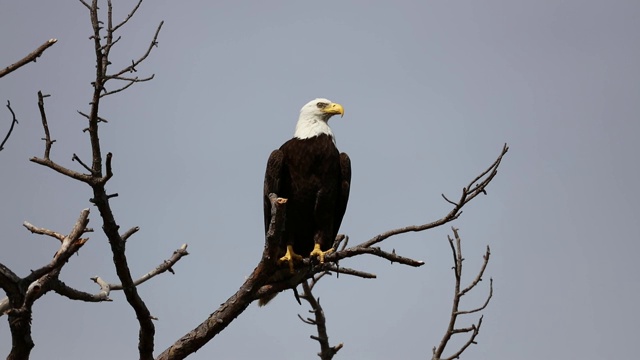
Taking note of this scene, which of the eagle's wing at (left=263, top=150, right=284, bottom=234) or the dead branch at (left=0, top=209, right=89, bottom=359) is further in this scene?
the eagle's wing at (left=263, top=150, right=284, bottom=234)

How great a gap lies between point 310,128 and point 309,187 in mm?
861

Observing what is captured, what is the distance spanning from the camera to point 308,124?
850 cm

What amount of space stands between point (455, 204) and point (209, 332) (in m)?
1.83

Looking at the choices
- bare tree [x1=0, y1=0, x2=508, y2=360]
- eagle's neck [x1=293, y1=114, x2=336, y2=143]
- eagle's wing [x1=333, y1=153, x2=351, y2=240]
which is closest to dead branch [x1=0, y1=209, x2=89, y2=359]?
bare tree [x1=0, y1=0, x2=508, y2=360]

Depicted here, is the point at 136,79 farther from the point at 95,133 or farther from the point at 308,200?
the point at 308,200

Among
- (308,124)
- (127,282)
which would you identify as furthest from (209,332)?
(308,124)

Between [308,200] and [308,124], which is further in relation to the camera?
[308,124]

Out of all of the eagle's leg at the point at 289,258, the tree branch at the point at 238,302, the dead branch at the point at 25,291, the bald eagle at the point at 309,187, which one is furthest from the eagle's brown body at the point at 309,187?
the dead branch at the point at 25,291

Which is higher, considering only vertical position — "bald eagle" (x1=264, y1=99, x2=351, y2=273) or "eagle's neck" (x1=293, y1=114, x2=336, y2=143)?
"eagle's neck" (x1=293, y1=114, x2=336, y2=143)

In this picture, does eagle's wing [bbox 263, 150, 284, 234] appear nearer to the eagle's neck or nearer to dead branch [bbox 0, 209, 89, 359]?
the eagle's neck

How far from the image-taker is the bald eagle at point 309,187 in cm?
777

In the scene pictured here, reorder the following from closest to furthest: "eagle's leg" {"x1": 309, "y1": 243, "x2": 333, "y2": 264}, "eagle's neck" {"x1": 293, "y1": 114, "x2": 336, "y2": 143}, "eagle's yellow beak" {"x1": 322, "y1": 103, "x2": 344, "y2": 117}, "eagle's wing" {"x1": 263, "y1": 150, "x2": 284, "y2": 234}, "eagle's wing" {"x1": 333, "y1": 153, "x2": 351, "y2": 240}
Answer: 1. "eagle's leg" {"x1": 309, "y1": 243, "x2": 333, "y2": 264}
2. "eagle's wing" {"x1": 263, "y1": 150, "x2": 284, "y2": 234}
3. "eagle's wing" {"x1": 333, "y1": 153, "x2": 351, "y2": 240}
4. "eagle's neck" {"x1": 293, "y1": 114, "x2": 336, "y2": 143}
5. "eagle's yellow beak" {"x1": 322, "y1": 103, "x2": 344, "y2": 117}

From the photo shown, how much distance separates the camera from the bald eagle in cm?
777

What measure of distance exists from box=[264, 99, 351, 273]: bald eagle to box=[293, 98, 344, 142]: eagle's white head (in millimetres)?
157
